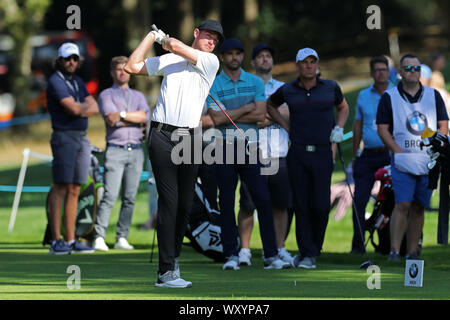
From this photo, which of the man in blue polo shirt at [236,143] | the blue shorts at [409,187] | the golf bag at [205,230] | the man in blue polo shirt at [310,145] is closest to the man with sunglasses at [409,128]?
the blue shorts at [409,187]

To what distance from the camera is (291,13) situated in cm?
3925

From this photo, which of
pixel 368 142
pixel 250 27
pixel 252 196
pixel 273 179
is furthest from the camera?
pixel 250 27

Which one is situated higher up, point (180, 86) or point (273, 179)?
point (180, 86)

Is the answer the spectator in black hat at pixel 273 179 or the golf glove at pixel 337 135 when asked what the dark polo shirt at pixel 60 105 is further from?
the golf glove at pixel 337 135

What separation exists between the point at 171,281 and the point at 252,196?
2308mm

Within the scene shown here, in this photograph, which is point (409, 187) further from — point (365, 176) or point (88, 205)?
point (88, 205)

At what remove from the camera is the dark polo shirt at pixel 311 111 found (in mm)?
10898

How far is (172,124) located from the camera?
28.7 feet

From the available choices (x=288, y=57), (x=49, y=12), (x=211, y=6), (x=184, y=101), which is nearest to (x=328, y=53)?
(x=288, y=57)

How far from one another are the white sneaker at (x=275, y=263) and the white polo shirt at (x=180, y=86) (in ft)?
7.37

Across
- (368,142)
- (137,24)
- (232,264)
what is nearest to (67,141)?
(232,264)

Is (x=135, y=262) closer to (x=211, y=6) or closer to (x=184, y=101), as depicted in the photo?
(x=184, y=101)

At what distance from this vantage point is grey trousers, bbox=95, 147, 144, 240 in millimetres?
13141
